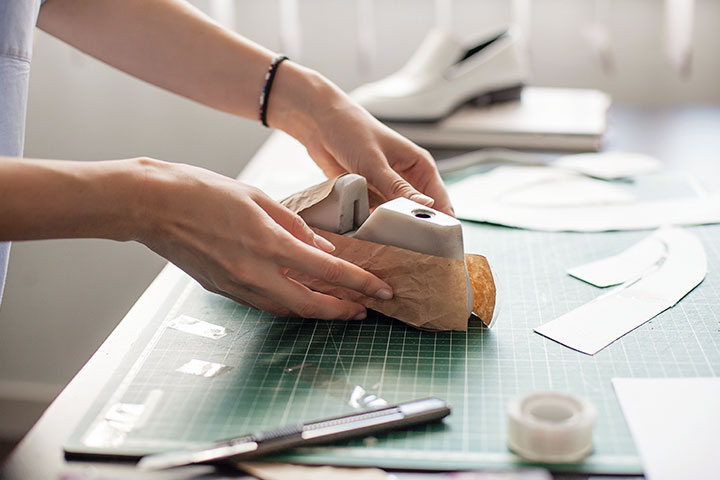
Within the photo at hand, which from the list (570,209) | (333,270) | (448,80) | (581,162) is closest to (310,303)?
(333,270)

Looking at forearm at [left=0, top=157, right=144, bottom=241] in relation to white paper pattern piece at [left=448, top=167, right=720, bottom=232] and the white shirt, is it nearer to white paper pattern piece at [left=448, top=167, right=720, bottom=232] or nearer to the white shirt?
the white shirt

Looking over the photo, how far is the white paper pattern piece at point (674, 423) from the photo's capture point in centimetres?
53

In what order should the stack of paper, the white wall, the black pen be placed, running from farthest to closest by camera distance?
the white wall < the stack of paper < the black pen

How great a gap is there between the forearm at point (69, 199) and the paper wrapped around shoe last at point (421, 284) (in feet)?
0.69

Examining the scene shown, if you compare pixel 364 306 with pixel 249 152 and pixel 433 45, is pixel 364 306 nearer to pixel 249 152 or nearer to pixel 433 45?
pixel 433 45

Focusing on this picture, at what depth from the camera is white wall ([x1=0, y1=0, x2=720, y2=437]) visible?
1944mm

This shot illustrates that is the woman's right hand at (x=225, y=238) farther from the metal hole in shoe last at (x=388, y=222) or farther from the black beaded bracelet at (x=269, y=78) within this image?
the black beaded bracelet at (x=269, y=78)

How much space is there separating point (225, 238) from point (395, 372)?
184 millimetres

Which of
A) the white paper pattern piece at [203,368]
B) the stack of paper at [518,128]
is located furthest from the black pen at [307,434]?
the stack of paper at [518,128]

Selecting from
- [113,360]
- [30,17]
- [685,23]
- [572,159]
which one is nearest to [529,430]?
[113,360]

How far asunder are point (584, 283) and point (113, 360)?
49 cm

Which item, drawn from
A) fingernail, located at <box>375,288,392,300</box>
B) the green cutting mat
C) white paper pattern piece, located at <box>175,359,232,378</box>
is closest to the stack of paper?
the green cutting mat

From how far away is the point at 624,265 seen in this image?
885 millimetres

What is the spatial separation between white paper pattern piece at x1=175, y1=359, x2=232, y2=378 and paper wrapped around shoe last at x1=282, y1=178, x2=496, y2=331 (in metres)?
0.15
